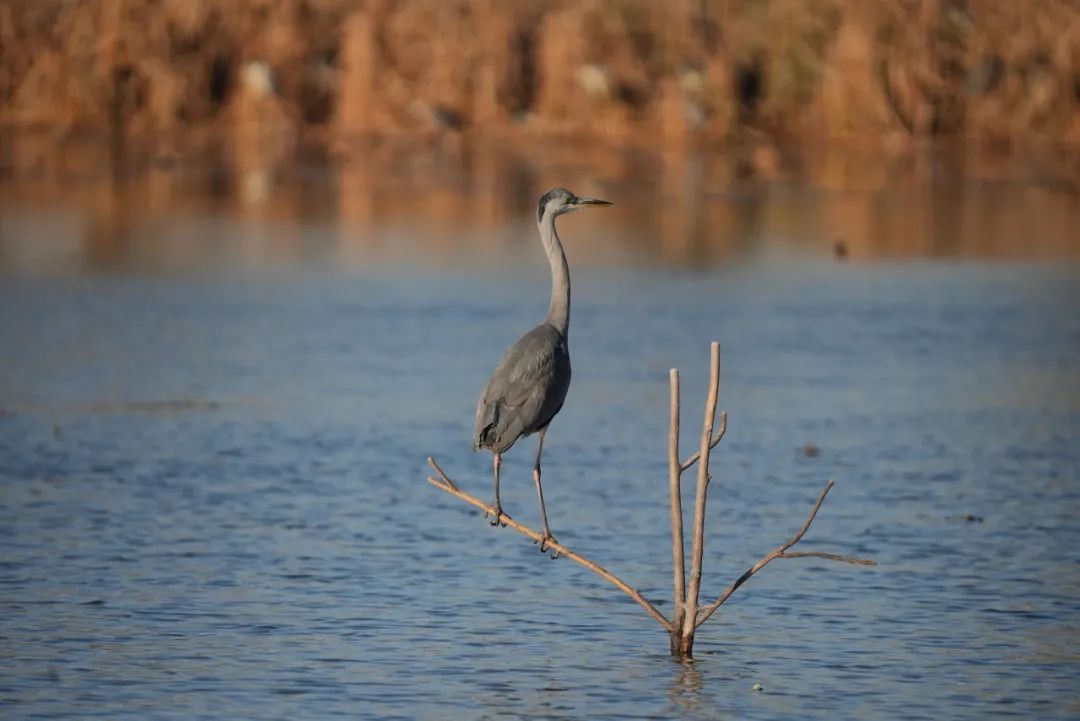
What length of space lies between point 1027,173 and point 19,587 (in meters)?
25.4

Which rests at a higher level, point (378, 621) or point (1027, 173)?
point (1027, 173)

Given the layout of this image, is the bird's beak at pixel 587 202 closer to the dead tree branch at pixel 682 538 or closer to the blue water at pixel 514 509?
the dead tree branch at pixel 682 538

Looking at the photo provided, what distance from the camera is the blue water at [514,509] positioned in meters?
8.96

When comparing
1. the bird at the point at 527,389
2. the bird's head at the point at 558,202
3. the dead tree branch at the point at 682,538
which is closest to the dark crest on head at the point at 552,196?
the bird's head at the point at 558,202

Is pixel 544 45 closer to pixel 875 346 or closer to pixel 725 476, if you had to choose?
pixel 875 346

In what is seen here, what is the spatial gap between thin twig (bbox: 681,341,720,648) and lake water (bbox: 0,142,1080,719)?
0.25 m

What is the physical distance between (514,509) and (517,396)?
3.57 metres

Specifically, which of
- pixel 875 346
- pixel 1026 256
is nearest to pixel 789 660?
pixel 875 346

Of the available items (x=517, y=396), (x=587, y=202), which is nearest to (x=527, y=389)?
(x=517, y=396)

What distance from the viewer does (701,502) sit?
8.48m

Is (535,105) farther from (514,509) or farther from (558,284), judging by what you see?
(558,284)

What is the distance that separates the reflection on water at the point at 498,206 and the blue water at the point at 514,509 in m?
3.71

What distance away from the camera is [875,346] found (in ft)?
61.9

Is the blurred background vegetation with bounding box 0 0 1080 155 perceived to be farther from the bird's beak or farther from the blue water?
the bird's beak
